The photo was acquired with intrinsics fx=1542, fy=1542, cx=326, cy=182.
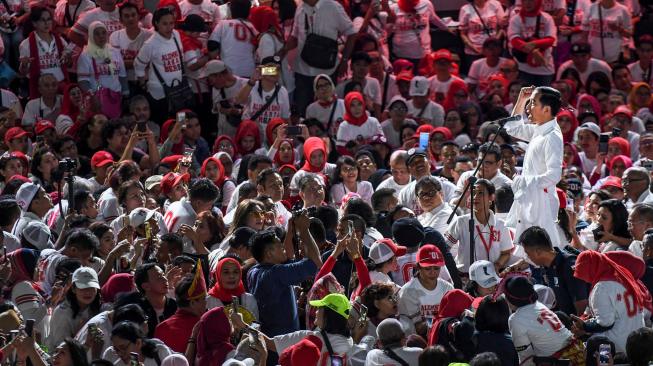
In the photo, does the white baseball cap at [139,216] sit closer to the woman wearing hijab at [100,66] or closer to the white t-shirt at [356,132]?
the white t-shirt at [356,132]

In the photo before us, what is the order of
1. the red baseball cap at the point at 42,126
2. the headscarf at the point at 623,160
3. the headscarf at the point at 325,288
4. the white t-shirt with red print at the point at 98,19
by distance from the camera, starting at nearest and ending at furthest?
the headscarf at the point at 325,288
the headscarf at the point at 623,160
the red baseball cap at the point at 42,126
the white t-shirt with red print at the point at 98,19

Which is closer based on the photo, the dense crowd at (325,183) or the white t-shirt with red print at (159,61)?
the dense crowd at (325,183)

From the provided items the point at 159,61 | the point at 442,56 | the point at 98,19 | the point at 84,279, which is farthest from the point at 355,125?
the point at 84,279

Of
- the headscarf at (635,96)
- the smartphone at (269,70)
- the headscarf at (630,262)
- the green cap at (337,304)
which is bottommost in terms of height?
the headscarf at (635,96)

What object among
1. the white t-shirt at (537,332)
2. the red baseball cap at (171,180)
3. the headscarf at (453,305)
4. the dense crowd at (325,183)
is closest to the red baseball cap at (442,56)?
the dense crowd at (325,183)

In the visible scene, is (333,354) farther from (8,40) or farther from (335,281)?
(8,40)

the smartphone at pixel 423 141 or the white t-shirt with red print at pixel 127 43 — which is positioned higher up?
the white t-shirt with red print at pixel 127 43

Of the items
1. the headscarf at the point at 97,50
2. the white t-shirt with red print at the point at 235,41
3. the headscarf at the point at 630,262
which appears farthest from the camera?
the white t-shirt with red print at the point at 235,41

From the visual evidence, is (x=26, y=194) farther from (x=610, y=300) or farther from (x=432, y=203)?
(x=610, y=300)

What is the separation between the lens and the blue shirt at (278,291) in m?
9.73

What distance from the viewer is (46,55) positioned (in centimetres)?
1630

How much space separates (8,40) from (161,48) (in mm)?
1923

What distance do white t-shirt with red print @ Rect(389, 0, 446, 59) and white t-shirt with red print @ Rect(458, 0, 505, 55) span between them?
0.60 meters

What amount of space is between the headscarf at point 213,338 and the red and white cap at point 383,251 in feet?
4.66
